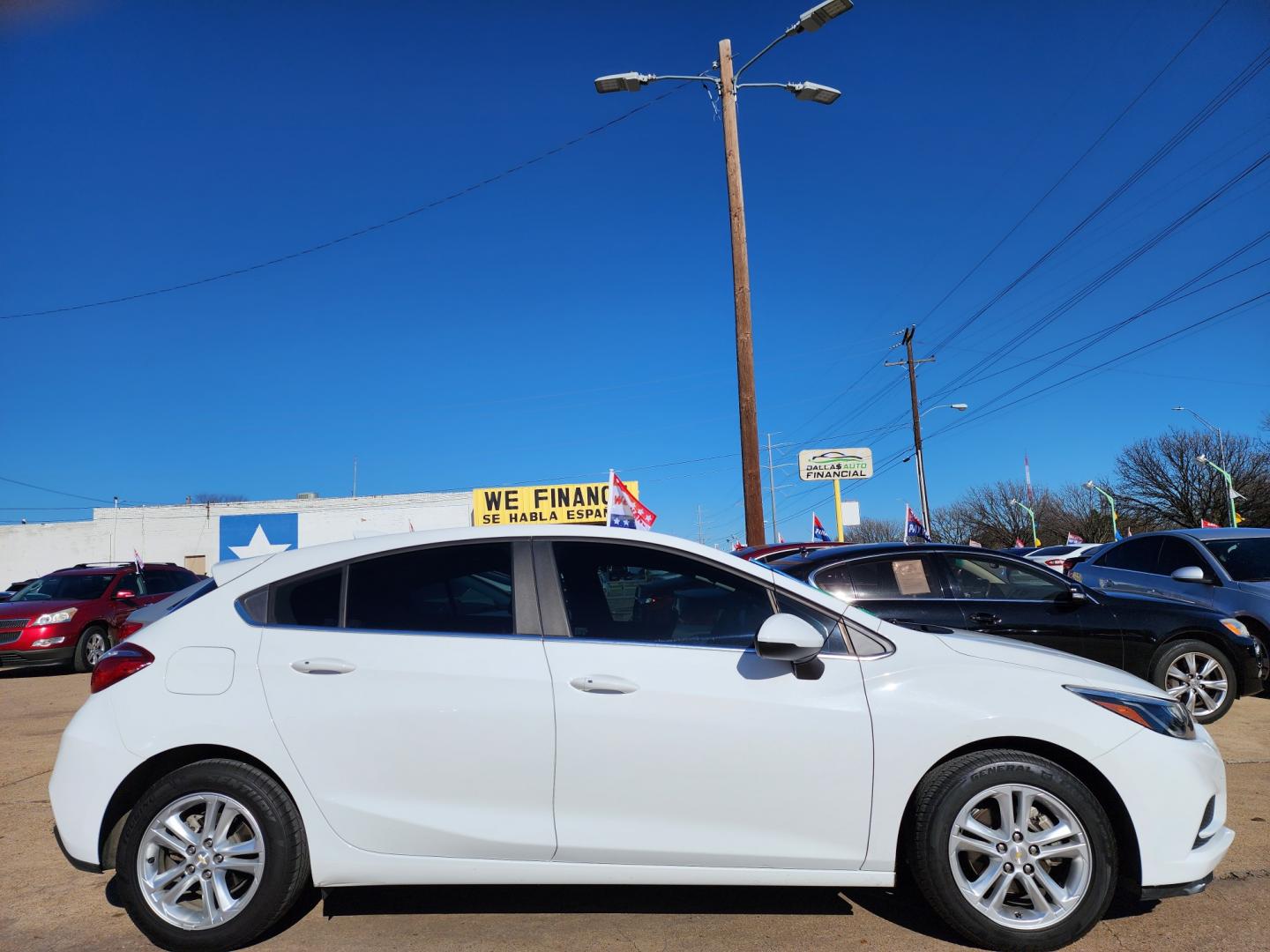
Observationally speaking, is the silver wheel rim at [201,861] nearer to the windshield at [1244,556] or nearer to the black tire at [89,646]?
the windshield at [1244,556]

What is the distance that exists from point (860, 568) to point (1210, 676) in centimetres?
310

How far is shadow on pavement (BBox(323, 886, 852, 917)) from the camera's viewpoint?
11.7 ft

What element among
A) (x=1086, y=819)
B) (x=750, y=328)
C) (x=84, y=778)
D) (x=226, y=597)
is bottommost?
(x=1086, y=819)

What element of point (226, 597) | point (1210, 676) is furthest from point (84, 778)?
point (1210, 676)

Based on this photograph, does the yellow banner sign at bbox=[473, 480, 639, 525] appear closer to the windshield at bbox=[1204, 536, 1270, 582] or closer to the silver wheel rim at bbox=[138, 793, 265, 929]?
the windshield at bbox=[1204, 536, 1270, 582]

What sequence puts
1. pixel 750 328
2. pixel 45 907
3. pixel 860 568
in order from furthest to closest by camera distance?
pixel 750 328, pixel 860 568, pixel 45 907

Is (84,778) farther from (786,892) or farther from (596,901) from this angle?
(786,892)

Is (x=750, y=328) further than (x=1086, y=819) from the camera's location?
Yes

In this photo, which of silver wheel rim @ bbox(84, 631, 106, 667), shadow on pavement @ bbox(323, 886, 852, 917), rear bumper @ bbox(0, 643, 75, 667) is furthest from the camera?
silver wheel rim @ bbox(84, 631, 106, 667)

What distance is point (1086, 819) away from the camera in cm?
314

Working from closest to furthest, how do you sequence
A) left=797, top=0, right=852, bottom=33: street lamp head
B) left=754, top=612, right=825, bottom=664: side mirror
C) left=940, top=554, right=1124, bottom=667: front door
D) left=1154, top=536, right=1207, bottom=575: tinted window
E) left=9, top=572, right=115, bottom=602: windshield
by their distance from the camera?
left=754, top=612, right=825, bottom=664: side mirror, left=940, top=554, right=1124, bottom=667: front door, left=1154, top=536, right=1207, bottom=575: tinted window, left=797, top=0, right=852, bottom=33: street lamp head, left=9, top=572, right=115, bottom=602: windshield

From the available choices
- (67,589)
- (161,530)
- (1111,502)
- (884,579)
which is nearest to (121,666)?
(884,579)

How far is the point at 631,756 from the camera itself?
3.14 m

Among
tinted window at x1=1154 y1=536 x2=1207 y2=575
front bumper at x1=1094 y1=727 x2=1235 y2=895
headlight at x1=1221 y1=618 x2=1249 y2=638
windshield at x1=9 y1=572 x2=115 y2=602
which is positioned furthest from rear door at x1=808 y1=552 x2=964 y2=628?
windshield at x1=9 y1=572 x2=115 y2=602
